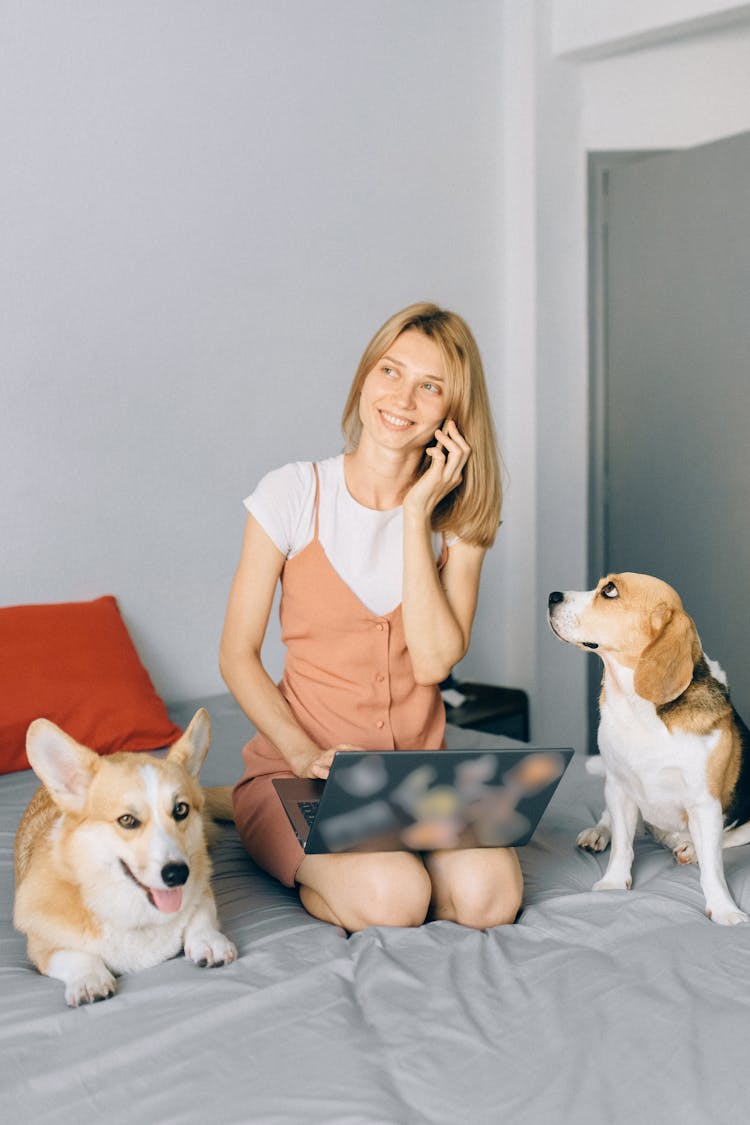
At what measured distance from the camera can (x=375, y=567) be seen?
1997mm

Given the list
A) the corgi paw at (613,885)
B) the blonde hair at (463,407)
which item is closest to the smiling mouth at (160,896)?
the corgi paw at (613,885)

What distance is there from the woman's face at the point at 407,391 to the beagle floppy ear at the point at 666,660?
570 millimetres

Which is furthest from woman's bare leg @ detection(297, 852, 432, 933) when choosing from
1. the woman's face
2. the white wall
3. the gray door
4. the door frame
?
the door frame

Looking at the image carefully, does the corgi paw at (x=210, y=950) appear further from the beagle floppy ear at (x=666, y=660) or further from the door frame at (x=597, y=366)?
the door frame at (x=597, y=366)

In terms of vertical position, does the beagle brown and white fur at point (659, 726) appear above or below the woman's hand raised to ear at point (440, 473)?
below

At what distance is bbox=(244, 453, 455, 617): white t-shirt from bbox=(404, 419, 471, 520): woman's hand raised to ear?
99mm

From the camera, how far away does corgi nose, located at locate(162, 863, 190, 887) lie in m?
1.32

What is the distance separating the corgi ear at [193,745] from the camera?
4.92ft

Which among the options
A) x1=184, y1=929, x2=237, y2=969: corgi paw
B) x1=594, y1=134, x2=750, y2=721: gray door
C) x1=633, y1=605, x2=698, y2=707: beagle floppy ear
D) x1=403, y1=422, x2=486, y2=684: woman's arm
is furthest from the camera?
x1=594, y1=134, x2=750, y2=721: gray door

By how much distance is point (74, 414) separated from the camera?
2688 mm

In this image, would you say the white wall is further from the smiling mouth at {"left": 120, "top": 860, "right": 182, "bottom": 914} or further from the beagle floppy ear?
the beagle floppy ear

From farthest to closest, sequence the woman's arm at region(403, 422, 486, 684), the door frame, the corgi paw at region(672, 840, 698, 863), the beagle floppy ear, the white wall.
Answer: the door frame
the white wall
the woman's arm at region(403, 422, 486, 684)
the corgi paw at region(672, 840, 698, 863)
the beagle floppy ear

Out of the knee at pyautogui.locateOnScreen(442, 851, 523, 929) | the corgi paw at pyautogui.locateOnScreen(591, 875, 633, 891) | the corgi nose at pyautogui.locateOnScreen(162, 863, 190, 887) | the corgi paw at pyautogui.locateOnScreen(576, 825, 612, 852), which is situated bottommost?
the corgi paw at pyautogui.locateOnScreen(576, 825, 612, 852)

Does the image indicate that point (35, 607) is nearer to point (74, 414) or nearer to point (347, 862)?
point (74, 414)
